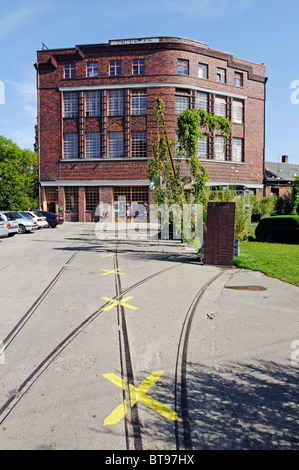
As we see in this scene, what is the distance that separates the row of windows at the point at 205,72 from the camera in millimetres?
37812

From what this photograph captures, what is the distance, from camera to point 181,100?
37.9 meters

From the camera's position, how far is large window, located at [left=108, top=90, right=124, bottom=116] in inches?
1500

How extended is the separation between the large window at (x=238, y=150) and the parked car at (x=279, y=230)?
72.6 ft

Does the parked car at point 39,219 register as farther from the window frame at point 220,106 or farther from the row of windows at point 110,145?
the window frame at point 220,106

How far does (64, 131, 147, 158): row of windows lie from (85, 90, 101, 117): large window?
2241 millimetres

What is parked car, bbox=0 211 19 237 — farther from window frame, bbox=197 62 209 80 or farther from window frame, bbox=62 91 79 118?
window frame, bbox=197 62 209 80

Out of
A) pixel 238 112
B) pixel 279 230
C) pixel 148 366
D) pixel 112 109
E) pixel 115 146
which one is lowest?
pixel 148 366

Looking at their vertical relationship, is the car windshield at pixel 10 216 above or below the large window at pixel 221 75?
below

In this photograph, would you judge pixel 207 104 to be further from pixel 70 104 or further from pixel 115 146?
pixel 70 104

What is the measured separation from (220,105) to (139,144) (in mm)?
10692

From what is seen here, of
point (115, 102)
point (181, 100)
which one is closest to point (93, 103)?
→ point (115, 102)

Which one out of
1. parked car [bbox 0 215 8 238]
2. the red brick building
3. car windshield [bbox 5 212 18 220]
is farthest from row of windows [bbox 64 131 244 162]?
parked car [bbox 0 215 8 238]

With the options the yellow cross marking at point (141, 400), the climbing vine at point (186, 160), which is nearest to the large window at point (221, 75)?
the climbing vine at point (186, 160)
